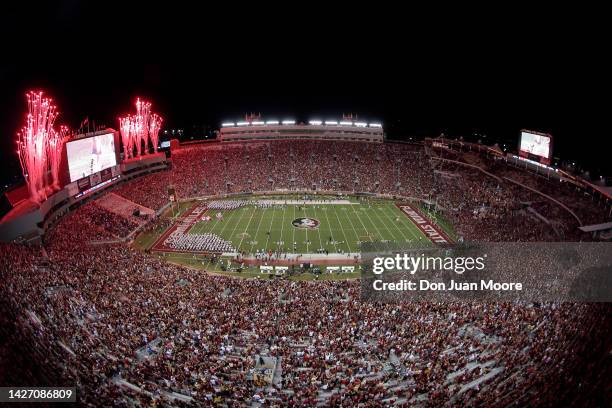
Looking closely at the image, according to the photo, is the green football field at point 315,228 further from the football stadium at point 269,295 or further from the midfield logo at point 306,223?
the football stadium at point 269,295

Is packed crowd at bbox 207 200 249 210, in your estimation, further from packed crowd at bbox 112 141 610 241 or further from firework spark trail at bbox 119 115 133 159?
firework spark trail at bbox 119 115 133 159

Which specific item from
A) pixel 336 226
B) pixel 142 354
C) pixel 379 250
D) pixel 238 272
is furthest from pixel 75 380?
pixel 336 226

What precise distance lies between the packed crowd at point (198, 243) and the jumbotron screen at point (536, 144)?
98.5 ft

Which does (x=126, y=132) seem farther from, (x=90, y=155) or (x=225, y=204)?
(x=225, y=204)

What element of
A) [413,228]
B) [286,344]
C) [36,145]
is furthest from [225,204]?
[286,344]

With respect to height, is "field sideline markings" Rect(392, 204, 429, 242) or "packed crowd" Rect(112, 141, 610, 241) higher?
"packed crowd" Rect(112, 141, 610, 241)

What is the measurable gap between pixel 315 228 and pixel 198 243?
10.6m

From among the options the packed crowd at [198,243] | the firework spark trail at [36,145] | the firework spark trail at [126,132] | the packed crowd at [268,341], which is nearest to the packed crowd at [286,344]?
the packed crowd at [268,341]

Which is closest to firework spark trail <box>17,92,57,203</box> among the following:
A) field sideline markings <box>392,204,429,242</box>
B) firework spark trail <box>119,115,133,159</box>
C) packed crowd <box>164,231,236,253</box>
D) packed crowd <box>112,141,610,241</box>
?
packed crowd <box>164,231,236,253</box>

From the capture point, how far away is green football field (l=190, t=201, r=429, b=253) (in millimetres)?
35781

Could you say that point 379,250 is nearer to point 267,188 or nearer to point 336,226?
point 336,226

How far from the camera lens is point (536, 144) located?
41969 millimetres

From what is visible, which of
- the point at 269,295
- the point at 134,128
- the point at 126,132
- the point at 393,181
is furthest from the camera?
the point at 393,181

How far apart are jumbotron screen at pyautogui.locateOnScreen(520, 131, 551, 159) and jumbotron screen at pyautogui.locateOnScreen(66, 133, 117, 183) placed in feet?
133
